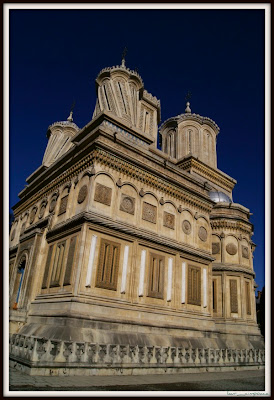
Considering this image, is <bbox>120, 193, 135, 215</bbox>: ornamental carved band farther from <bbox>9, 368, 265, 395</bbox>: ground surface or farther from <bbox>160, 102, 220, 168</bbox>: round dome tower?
<bbox>160, 102, 220, 168</bbox>: round dome tower

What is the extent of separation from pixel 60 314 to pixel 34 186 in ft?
38.8

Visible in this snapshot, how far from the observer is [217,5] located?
680cm

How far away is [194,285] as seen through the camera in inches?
687

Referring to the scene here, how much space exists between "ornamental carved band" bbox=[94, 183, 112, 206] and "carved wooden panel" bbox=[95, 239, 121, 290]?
1.96 m

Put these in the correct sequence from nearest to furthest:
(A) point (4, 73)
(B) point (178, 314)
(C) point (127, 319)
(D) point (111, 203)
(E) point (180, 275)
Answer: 1. (A) point (4, 73)
2. (C) point (127, 319)
3. (D) point (111, 203)
4. (B) point (178, 314)
5. (E) point (180, 275)

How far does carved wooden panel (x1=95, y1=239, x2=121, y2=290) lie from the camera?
1323cm

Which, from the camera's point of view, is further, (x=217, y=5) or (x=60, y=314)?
(x=60, y=314)

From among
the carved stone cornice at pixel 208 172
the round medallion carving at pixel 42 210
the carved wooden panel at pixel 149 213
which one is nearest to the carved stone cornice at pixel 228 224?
the carved stone cornice at pixel 208 172

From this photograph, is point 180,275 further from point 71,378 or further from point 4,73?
point 4,73

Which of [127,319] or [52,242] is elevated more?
[52,242]

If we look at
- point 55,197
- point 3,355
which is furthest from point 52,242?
point 3,355

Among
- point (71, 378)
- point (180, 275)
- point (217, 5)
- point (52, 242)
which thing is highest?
point (217, 5)

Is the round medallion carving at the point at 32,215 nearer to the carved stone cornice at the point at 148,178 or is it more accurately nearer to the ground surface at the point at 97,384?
the carved stone cornice at the point at 148,178

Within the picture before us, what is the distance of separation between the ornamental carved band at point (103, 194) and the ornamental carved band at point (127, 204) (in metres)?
0.85
